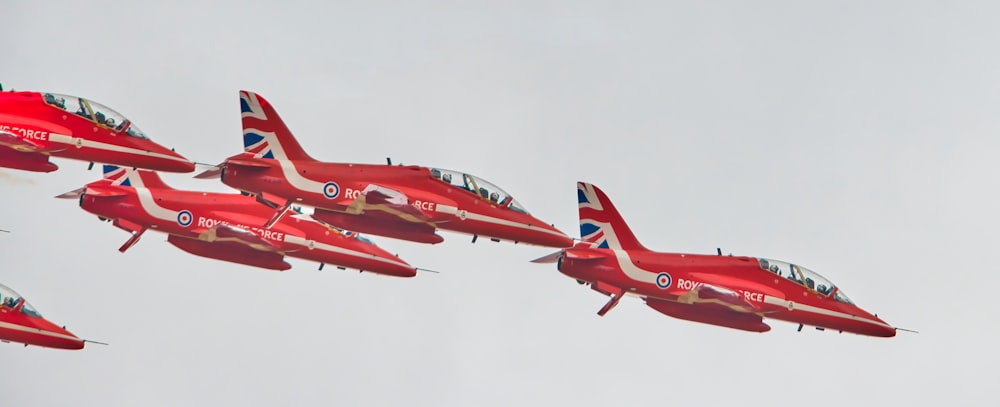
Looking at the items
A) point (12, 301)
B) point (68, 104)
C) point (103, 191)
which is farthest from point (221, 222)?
point (12, 301)

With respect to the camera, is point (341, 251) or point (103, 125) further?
point (341, 251)

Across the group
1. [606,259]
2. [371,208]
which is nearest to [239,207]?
[371,208]

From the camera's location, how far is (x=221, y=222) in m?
79.6

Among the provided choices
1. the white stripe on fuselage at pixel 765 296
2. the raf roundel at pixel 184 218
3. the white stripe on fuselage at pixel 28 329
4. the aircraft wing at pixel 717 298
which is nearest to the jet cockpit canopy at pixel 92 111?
the raf roundel at pixel 184 218

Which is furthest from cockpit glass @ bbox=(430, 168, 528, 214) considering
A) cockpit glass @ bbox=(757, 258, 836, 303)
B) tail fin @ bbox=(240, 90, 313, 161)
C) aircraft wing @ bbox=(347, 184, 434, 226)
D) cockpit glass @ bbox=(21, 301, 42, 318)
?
cockpit glass @ bbox=(21, 301, 42, 318)

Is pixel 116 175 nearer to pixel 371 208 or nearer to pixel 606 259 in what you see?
pixel 371 208

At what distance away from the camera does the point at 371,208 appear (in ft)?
243

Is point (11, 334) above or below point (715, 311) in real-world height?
below

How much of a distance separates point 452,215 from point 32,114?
17070 mm

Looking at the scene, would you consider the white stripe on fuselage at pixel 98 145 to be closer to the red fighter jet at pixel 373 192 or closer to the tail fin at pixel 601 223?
the red fighter jet at pixel 373 192

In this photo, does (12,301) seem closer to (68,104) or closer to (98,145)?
(98,145)

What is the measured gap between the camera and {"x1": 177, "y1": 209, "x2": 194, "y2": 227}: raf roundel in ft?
260

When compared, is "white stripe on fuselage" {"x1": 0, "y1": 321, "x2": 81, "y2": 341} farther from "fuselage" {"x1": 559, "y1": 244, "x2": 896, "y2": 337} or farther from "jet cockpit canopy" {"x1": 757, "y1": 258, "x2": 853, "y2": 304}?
"jet cockpit canopy" {"x1": 757, "y1": 258, "x2": 853, "y2": 304}

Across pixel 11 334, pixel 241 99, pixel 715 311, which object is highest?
pixel 241 99
